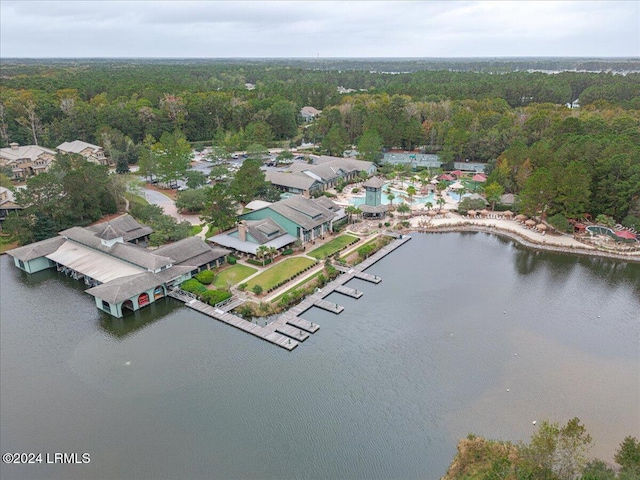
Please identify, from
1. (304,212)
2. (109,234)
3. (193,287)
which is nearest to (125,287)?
(193,287)

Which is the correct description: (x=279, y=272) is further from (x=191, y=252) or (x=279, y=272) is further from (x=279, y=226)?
(x=191, y=252)

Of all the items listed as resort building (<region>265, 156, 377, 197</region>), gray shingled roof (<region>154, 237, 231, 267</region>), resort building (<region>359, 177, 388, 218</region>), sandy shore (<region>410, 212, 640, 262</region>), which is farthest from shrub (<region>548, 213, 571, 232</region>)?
gray shingled roof (<region>154, 237, 231, 267</region>)

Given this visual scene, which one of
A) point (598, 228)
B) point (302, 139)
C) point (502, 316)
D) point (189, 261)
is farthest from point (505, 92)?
point (189, 261)

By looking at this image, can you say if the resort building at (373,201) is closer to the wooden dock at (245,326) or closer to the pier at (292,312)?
the pier at (292,312)

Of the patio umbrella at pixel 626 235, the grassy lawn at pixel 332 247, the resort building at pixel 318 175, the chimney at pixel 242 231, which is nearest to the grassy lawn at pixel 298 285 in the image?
the grassy lawn at pixel 332 247

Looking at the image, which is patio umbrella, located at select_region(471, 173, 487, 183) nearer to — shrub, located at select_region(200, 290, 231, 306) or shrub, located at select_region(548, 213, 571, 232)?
shrub, located at select_region(548, 213, 571, 232)

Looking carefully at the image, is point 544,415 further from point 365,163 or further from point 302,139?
point 302,139
